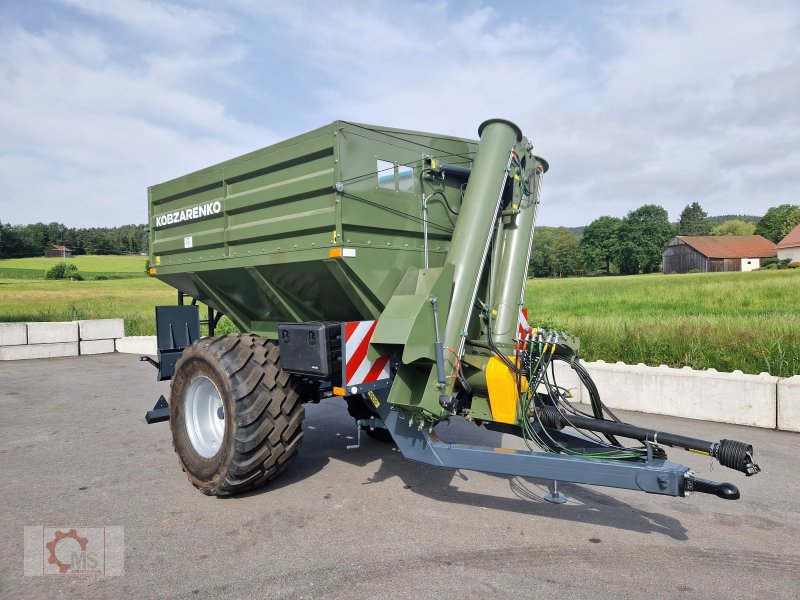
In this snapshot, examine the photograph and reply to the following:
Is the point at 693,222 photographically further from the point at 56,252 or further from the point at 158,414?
the point at 158,414

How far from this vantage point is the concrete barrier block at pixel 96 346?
14000 mm

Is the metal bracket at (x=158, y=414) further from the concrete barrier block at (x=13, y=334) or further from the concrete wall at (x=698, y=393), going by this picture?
the concrete barrier block at (x=13, y=334)

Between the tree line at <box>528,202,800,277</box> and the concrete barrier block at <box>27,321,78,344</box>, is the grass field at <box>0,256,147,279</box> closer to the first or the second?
the concrete barrier block at <box>27,321,78,344</box>

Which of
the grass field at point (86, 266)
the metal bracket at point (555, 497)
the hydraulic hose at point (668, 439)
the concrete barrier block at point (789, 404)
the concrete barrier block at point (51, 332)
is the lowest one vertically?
the metal bracket at point (555, 497)

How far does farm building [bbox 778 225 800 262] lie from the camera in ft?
203

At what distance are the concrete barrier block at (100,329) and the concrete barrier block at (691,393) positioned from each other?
1215cm

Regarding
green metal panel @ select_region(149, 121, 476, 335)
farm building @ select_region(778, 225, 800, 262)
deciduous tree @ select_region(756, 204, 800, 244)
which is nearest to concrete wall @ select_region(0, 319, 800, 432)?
green metal panel @ select_region(149, 121, 476, 335)

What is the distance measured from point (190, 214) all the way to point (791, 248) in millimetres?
75247

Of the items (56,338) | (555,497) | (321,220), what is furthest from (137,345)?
(555,497)

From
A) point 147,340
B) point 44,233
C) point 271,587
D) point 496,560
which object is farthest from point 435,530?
point 44,233

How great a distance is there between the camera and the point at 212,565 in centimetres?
320

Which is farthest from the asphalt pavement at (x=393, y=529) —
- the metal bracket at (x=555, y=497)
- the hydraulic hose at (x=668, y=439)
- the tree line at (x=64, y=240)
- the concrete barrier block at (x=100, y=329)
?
the tree line at (x=64, y=240)

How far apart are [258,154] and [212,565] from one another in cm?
307

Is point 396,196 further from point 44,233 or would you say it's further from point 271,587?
point 44,233
